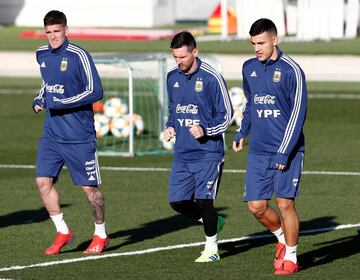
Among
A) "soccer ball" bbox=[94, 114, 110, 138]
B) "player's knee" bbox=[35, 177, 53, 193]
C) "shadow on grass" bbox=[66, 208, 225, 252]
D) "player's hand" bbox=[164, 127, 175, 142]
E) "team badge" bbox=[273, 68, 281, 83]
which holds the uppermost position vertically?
"team badge" bbox=[273, 68, 281, 83]

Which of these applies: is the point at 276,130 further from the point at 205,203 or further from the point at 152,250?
the point at 152,250

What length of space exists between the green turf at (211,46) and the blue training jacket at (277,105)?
1010 inches

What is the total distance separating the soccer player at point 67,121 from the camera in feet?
39.7

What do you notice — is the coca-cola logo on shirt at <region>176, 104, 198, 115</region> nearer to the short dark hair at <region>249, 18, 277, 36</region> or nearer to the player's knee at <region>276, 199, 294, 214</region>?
the short dark hair at <region>249, 18, 277, 36</region>

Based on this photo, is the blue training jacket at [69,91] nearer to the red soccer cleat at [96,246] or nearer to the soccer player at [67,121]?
the soccer player at [67,121]

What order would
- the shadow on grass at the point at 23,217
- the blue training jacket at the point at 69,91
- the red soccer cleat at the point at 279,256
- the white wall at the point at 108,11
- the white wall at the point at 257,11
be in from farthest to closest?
the white wall at the point at 108,11, the white wall at the point at 257,11, the shadow on grass at the point at 23,217, the blue training jacket at the point at 69,91, the red soccer cleat at the point at 279,256

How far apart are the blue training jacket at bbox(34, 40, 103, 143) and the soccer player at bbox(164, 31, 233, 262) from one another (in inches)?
33.4

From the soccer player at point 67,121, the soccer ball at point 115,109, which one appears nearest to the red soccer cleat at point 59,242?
the soccer player at point 67,121

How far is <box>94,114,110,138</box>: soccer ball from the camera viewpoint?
22.2 metres

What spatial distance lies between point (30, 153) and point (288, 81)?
33.0 feet

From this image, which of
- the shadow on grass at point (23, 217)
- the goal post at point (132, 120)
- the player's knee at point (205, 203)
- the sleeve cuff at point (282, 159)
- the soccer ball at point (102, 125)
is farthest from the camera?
the soccer ball at point (102, 125)

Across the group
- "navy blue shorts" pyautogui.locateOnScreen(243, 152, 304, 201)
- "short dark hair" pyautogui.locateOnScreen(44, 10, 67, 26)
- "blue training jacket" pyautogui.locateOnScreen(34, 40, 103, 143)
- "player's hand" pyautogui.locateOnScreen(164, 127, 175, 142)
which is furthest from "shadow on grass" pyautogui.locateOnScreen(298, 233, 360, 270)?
"short dark hair" pyautogui.locateOnScreen(44, 10, 67, 26)

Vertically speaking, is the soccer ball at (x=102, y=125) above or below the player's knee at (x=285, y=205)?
below

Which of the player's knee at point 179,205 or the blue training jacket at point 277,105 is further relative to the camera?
the player's knee at point 179,205
